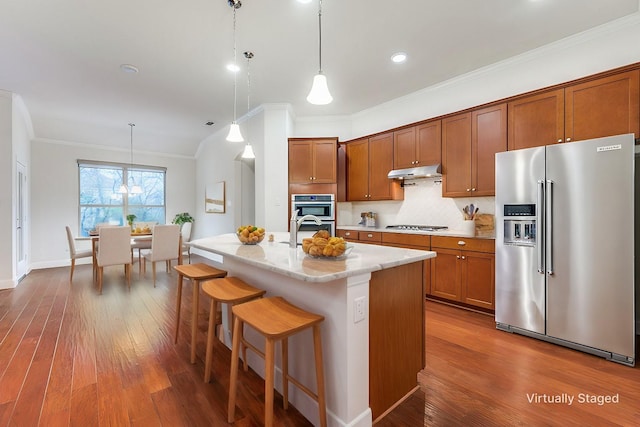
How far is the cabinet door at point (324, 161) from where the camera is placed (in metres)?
4.55

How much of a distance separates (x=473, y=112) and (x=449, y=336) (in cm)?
247

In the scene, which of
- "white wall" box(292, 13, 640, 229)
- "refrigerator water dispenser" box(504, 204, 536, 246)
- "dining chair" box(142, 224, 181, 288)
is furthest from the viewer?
"dining chair" box(142, 224, 181, 288)

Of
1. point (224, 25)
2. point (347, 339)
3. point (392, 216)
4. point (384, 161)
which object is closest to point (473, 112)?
point (384, 161)

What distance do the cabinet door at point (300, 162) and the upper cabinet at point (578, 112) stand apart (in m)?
2.67

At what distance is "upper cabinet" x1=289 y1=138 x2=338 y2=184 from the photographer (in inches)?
179

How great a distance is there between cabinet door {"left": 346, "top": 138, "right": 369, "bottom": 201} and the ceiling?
0.68 meters

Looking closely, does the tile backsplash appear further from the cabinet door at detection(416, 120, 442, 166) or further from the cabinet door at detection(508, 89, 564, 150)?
the cabinet door at detection(508, 89, 564, 150)

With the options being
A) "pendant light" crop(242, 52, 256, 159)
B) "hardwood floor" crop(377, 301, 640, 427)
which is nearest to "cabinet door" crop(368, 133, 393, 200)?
"pendant light" crop(242, 52, 256, 159)

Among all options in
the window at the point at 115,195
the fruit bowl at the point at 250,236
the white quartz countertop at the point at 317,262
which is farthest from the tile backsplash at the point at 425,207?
the window at the point at 115,195

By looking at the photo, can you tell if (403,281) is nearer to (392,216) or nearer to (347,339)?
(347,339)

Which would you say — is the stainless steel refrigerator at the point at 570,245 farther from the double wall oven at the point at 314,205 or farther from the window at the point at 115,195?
the window at the point at 115,195

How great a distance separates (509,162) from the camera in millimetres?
2650

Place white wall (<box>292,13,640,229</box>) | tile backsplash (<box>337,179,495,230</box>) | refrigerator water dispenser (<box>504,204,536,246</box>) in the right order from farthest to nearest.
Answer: tile backsplash (<box>337,179,495,230</box>), white wall (<box>292,13,640,229</box>), refrigerator water dispenser (<box>504,204,536,246</box>)

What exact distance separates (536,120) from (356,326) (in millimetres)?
A: 2823
